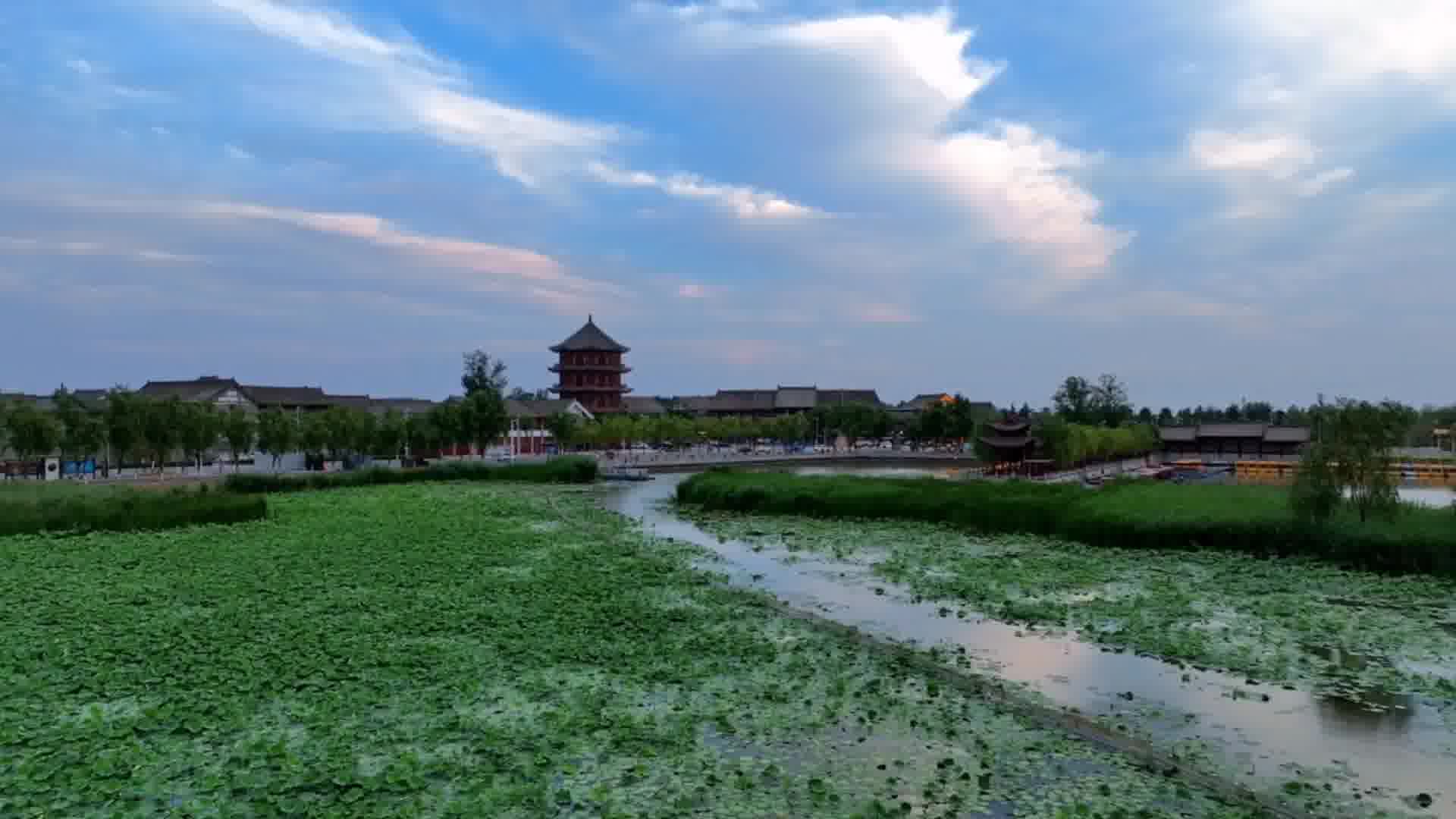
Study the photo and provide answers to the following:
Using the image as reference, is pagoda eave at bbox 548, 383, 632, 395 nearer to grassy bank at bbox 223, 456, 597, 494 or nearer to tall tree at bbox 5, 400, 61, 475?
grassy bank at bbox 223, 456, 597, 494

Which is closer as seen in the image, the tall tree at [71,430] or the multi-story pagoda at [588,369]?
the tall tree at [71,430]

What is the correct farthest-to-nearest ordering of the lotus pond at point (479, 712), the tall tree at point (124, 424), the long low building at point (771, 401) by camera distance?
the long low building at point (771, 401)
the tall tree at point (124, 424)
the lotus pond at point (479, 712)

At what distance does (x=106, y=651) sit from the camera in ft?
34.5

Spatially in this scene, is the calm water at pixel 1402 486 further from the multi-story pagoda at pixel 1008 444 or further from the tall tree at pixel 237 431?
the tall tree at pixel 237 431

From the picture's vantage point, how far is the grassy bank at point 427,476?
33.5 m

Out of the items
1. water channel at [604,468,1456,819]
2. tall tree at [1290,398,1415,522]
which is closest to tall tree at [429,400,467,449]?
water channel at [604,468,1456,819]

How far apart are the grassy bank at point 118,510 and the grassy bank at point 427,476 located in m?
7.06

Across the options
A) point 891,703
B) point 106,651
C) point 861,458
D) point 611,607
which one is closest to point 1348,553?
point 891,703

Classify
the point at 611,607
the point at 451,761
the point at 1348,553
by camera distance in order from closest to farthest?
1. the point at 451,761
2. the point at 611,607
3. the point at 1348,553

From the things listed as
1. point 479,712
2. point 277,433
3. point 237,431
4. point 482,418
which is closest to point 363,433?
point 277,433

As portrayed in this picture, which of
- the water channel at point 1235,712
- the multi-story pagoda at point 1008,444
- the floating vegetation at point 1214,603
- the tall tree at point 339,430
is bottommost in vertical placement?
the water channel at point 1235,712

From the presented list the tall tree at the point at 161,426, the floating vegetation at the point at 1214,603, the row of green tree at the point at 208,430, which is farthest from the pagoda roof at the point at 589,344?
the floating vegetation at the point at 1214,603

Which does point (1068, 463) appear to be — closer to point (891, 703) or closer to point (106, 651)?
point (891, 703)

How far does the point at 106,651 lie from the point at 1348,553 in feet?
65.4
